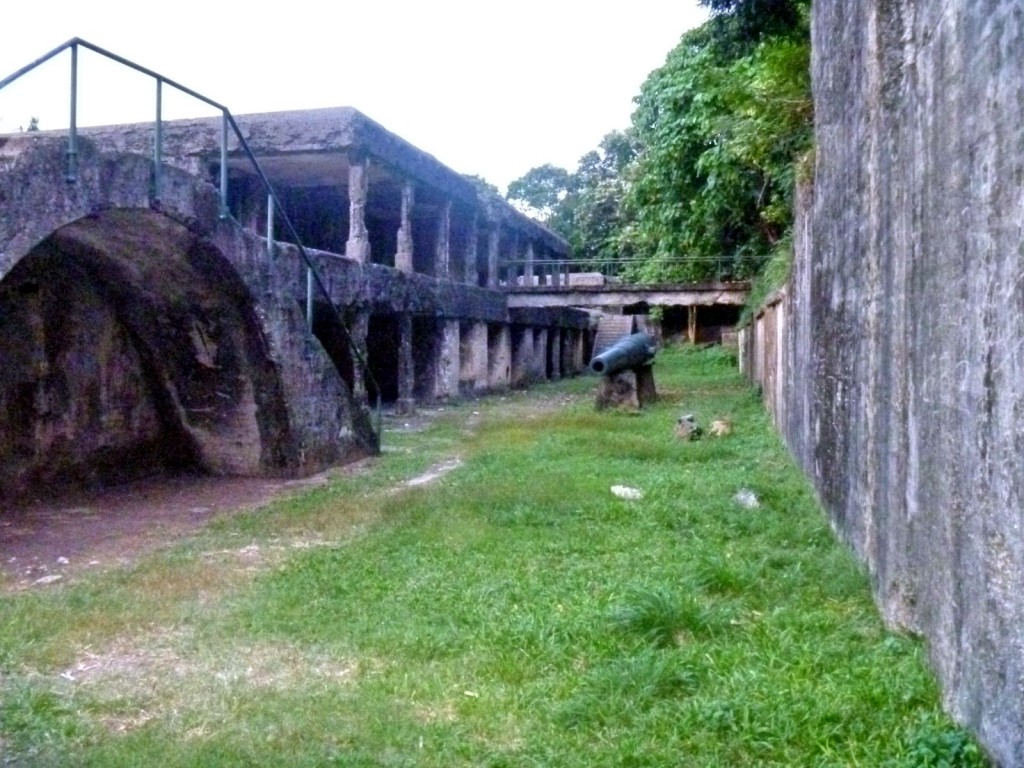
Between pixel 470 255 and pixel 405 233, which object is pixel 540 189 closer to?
pixel 470 255

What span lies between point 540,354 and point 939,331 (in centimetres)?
2550

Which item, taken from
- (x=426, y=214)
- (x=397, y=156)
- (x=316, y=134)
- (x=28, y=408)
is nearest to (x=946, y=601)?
(x=28, y=408)

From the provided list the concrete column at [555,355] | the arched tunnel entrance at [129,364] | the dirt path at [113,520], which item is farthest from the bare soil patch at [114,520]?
the concrete column at [555,355]

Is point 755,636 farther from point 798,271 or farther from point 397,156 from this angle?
point 397,156

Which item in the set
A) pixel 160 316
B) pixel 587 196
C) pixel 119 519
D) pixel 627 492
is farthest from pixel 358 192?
pixel 587 196

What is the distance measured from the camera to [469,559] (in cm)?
740

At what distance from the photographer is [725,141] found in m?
21.4

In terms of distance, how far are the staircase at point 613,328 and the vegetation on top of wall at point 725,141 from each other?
182 centimetres

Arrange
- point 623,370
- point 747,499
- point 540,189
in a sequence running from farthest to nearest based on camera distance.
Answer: point 540,189 → point 623,370 → point 747,499

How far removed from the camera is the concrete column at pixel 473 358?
23375mm

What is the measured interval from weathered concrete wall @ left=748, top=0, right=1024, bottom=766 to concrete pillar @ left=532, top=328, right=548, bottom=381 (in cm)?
2169

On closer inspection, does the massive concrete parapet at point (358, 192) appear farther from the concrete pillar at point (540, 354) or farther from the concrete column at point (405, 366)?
the concrete pillar at point (540, 354)

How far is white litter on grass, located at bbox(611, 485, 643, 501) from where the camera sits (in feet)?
31.9

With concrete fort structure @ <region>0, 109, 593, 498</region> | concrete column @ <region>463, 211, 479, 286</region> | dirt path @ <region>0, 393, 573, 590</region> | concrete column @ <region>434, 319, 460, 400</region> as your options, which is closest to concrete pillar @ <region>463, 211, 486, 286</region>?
concrete column @ <region>463, 211, 479, 286</region>
